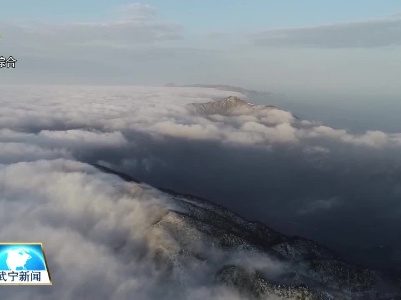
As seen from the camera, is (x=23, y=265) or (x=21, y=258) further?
(x=21, y=258)

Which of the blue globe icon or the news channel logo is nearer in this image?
the news channel logo

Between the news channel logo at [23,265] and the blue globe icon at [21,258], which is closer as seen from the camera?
the news channel logo at [23,265]

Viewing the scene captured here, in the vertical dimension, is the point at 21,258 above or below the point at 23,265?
above

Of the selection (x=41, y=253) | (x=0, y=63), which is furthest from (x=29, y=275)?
(x=0, y=63)

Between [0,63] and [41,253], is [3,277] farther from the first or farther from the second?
[0,63]

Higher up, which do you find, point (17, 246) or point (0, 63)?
point (0, 63)
